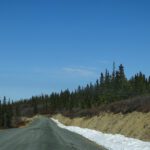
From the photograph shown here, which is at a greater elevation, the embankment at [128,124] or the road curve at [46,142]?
the embankment at [128,124]

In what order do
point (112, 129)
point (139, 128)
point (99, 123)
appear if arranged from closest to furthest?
1. point (139, 128)
2. point (112, 129)
3. point (99, 123)

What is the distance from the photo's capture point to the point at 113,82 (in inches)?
7052

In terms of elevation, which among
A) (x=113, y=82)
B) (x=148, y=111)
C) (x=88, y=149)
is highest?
(x=113, y=82)

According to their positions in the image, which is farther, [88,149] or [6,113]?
[6,113]

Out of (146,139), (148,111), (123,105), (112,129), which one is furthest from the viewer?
(123,105)

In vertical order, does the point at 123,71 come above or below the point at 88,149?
above

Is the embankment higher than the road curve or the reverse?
higher

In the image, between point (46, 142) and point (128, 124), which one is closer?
point (46, 142)

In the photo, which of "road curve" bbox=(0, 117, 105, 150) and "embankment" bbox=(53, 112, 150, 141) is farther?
Result: "embankment" bbox=(53, 112, 150, 141)

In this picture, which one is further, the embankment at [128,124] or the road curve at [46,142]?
the embankment at [128,124]

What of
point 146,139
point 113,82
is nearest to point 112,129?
point 146,139

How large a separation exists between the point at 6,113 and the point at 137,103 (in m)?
105

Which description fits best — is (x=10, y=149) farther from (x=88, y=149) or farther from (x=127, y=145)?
(x=127, y=145)

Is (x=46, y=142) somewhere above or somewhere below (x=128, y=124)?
below
